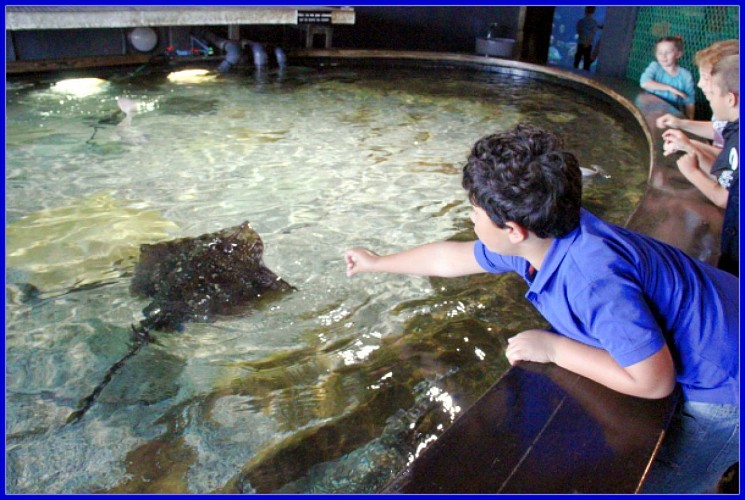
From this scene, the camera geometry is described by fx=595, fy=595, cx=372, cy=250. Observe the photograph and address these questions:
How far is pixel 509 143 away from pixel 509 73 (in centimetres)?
845

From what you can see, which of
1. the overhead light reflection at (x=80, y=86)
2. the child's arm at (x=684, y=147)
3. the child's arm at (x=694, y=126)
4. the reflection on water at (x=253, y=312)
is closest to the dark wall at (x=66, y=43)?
the overhead light reflection at (x=80, y=86)

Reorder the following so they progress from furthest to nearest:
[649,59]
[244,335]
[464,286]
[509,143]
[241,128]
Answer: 1. [649,59]
2. [241,128]
3. [464,286]
4. [244,335]
5. [509,143]

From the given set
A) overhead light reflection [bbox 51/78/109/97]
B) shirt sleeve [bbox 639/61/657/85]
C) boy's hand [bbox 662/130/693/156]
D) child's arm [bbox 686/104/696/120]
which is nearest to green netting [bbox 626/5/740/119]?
child's arm [bbox 686/104/696/120]

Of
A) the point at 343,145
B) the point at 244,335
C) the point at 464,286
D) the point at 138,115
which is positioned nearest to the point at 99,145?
the point at 138,115

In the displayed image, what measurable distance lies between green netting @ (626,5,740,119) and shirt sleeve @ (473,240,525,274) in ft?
18.1

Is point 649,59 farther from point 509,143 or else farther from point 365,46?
point 509,143

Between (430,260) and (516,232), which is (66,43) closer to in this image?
(430,260)

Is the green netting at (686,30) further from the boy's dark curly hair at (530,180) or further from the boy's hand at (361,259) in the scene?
the boy's dark curly hair at (530,180)

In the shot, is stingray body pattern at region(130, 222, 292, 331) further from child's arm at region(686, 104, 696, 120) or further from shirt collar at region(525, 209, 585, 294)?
child's arm at region(686, 104, 696, 120)

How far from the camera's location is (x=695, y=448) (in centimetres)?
169

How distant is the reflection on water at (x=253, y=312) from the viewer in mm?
2064

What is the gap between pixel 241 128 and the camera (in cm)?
599

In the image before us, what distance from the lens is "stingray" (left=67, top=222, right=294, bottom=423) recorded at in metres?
2.77

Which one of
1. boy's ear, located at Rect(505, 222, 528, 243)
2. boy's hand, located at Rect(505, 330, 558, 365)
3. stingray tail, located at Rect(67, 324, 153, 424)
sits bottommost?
stingray tail, located at Rect(67, 324, 153, 424)
